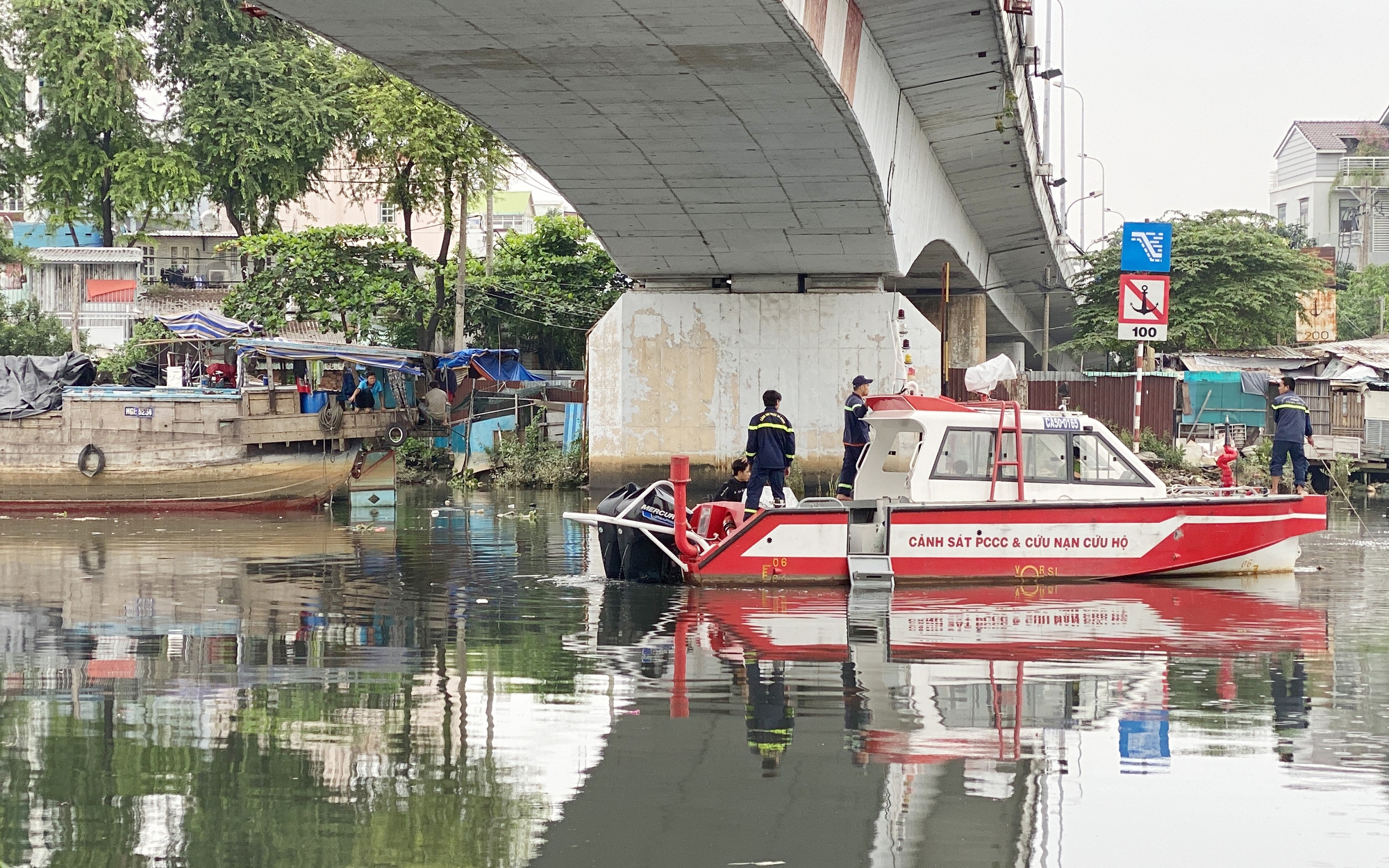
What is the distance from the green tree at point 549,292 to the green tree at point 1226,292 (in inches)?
495

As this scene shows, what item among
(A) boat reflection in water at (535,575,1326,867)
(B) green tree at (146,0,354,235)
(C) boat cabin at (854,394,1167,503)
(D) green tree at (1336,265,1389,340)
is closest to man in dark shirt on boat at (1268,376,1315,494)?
(C) boat cabin at (854,394,1167,503)

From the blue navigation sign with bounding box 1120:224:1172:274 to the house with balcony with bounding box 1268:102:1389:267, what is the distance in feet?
190

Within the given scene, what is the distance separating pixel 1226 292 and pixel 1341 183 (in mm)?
39581

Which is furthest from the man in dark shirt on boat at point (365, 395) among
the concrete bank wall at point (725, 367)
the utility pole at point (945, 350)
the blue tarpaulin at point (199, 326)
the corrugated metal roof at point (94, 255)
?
the corrugated metal roof at point (94, 255)

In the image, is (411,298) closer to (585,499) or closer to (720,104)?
(585,499)

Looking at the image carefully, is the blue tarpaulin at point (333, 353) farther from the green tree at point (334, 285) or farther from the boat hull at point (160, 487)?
the green tree at point (334, 285)

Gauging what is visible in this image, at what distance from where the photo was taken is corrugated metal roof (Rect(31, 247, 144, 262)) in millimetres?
44750

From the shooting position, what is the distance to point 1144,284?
16344 millimetres

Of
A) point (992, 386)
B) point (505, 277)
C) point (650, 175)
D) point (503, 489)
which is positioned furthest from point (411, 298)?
point (992, 386)

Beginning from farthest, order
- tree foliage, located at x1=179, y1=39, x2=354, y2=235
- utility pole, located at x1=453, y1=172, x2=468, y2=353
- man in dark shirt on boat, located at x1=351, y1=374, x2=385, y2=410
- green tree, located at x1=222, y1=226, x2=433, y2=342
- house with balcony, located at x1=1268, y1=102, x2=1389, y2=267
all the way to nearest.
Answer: house with balcony, located at x1=1268, y1=102, x2=1389, y2=267 → tree foliage, located at x1=179, y1=39, x2=354, y2=235 → green tree, located at x1=222, y1=226, x2=433, y2=342 → utility pole, located at x1=453, y1=172, x2=468, y2=353 → man in dark shirt on boat, located at x1=351, y1=374, x2=385, y2=410

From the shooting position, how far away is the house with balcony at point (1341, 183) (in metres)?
71.1

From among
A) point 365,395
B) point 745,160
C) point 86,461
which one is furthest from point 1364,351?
point 86,461

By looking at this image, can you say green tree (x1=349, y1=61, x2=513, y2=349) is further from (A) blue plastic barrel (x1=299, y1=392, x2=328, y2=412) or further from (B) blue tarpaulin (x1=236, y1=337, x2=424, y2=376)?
(A) blue plastic barrel (x1=299, y1=392, x2=328, y2=412)

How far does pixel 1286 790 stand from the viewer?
21.8 ft
